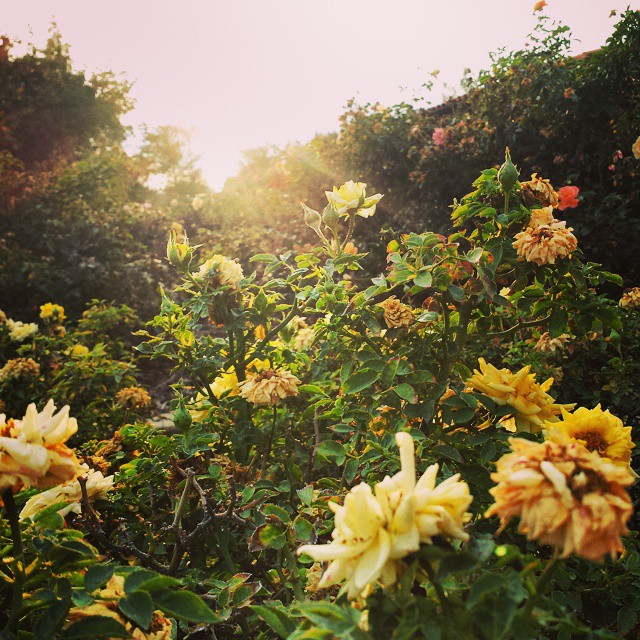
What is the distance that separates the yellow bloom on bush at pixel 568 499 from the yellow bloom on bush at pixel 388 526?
5cm

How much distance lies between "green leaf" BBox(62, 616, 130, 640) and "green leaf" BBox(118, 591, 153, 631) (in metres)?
0.05

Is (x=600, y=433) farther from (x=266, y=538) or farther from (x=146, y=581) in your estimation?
(x=146, y=581)


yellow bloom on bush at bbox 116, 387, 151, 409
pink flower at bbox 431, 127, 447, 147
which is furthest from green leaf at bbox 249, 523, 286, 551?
pink flower at bbox 431, 127, 447, 147

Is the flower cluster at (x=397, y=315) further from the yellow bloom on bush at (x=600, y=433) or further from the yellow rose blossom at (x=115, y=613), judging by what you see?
the yellow rose blossom at (x=115, y=613)

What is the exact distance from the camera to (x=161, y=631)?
0.80m

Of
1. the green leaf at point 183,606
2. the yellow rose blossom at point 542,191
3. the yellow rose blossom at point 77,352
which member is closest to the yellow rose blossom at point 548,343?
the yellow rose blossom at point 542,191

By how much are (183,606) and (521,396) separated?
772 millimetres

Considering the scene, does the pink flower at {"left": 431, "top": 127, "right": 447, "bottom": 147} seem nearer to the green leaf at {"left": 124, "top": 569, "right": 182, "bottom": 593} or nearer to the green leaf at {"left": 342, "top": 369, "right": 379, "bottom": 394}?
the green leaf at {"left": 342, "top": 369, "right": 379, "bottom": 394}

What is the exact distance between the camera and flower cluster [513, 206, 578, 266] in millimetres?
1085

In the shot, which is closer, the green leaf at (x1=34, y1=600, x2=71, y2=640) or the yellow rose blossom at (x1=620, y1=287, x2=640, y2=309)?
the green leaf at (x1=34, y1=600, x2=71, y2=640)

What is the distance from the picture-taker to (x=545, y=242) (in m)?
1.09

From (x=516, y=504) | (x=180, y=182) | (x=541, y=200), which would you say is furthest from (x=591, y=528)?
(x=180, y=182)

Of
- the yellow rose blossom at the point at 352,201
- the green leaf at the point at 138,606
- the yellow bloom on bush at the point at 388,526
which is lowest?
the green leaf at the point at 138,606

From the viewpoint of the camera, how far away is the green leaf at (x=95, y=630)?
2.08 ft
